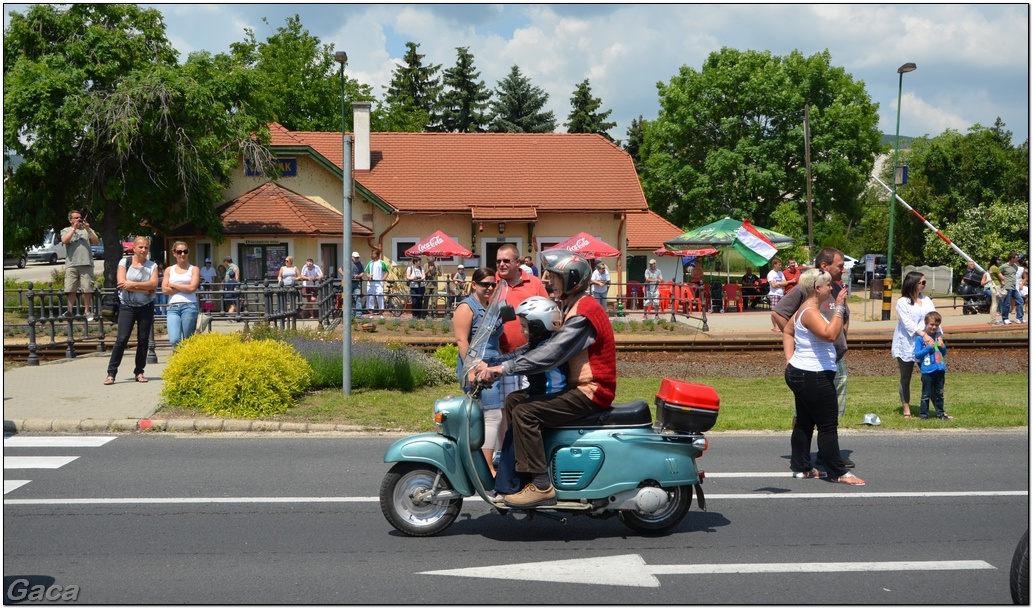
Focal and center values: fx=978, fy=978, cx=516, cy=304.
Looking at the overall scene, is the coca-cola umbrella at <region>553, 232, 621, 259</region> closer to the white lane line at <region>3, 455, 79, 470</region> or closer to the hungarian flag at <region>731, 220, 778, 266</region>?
the hungarian flag at <region>731, 220, 778, 266</region>

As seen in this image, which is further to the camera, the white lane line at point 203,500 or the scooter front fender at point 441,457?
the white lane line at point 203,500

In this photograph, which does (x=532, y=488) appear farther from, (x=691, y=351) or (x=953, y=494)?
(x=691, y=351)

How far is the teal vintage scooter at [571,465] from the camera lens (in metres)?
6.47

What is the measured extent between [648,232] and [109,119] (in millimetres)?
27735

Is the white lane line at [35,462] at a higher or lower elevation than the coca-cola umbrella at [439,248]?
lower

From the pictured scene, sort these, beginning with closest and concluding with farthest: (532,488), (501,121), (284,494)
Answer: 1. (532,488)
2. (284,494)
3. (501,121)

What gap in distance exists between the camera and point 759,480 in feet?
27.9

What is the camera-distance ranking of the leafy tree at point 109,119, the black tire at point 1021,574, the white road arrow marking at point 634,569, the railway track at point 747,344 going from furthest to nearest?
1. the leafy tree at point 109,119
2. the railway track at point 747,344
3. the white road arrow marking at point 634,569
4. the black tire at point 1021,574

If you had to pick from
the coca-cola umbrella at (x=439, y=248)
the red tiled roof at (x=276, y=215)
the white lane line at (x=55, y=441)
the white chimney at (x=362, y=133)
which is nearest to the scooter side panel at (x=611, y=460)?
the white lane line at (x=55, y=441)

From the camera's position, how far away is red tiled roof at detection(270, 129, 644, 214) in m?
36.0

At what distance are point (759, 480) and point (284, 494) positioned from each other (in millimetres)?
4033

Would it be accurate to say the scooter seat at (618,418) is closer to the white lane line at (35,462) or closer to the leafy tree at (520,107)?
the white lane line at (35,462)

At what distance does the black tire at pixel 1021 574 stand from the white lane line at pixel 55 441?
833cm

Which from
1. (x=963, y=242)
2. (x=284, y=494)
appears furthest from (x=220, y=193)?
(x=963, y=242)
